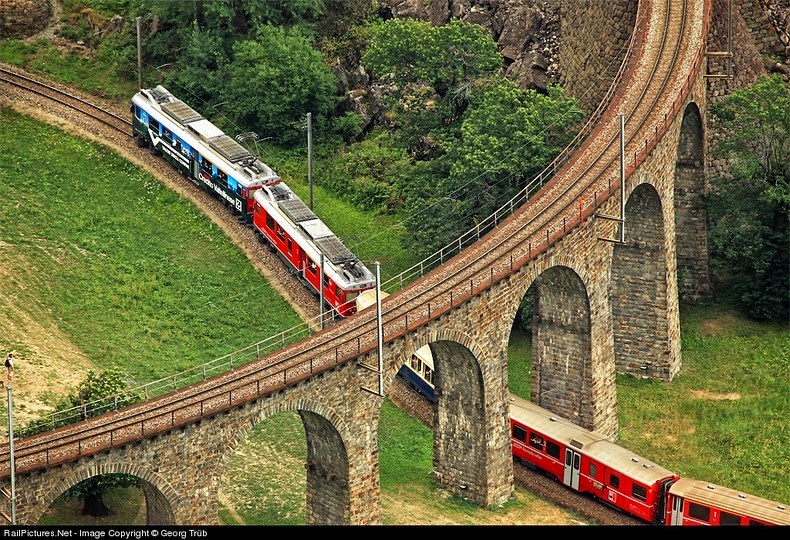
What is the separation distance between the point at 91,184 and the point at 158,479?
137 feet

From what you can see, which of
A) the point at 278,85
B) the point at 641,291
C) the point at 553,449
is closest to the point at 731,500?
the point at 553,449

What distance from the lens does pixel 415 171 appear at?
10856 centimetres

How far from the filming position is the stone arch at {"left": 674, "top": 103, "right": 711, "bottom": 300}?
358ft

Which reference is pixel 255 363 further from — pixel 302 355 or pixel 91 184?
pixel 91 184

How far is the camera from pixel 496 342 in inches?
3418

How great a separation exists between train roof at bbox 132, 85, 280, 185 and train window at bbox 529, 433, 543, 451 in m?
25.0

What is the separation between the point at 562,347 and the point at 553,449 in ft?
21.6

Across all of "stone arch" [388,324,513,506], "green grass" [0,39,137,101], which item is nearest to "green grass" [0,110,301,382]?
"green grass" [0,39,137,101]

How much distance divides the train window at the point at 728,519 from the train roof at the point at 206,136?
121 ft

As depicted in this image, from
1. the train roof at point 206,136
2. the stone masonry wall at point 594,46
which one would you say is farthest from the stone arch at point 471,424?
the stone masonry wall at point 594,46

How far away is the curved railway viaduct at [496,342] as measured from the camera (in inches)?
2955

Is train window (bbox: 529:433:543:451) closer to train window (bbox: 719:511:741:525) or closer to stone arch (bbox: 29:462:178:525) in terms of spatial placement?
train window (bbox: 719:511:741:525)
